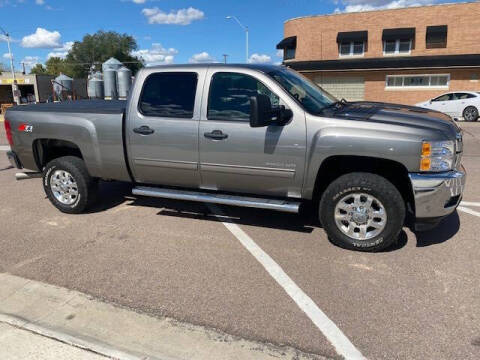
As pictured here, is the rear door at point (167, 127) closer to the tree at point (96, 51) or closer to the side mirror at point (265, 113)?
the side mirror at point (265, 113)

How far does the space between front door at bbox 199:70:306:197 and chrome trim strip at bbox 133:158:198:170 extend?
0.13m

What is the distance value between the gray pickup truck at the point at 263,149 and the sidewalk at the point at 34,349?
2295mm

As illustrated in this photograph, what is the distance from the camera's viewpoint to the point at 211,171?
4750 mm

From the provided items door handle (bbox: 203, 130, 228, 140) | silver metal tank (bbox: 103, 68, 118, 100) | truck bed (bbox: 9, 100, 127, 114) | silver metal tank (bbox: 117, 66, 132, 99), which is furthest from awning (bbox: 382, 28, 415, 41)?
door handle (bbox: 203, 130, 228, 140)

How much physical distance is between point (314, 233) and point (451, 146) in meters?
1.75

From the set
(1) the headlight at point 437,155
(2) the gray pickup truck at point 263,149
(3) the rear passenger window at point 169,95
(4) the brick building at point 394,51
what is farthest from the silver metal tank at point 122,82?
(1) the headlight at point 437,155

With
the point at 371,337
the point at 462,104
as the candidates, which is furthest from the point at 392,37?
the point at 371,337

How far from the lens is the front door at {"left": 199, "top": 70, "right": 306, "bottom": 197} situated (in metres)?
4.32

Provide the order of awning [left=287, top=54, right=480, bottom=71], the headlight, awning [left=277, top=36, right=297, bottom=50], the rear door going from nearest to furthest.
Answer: the headlight → the rear door → awning [left=287, top=54, right=480, bottom=71] → awning [left=277, top=36, right=297, bottom=50]

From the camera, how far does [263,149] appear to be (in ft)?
14.5

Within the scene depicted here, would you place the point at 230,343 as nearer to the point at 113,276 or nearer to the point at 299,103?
the point at 113,276

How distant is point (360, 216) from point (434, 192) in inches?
29.3

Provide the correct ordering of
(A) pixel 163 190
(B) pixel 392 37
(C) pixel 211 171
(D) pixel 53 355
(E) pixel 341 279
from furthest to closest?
(B) pixel 392 37
(A) pixel 163 190
(C) pixel 211 171
(E) pixel 341 279
(D) pixel 53 355

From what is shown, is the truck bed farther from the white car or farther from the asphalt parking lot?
the white car
